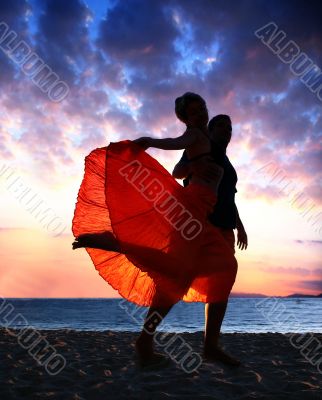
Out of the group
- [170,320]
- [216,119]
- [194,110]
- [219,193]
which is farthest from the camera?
[170,320]

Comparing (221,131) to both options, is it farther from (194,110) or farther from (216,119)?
(194,110)

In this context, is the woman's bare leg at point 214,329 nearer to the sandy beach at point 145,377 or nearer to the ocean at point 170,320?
the sandy beach at point 145,377

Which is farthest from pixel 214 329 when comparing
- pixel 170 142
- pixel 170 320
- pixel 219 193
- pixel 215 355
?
pixel 170 320

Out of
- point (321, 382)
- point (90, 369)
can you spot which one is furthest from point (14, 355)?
point (321, 382)

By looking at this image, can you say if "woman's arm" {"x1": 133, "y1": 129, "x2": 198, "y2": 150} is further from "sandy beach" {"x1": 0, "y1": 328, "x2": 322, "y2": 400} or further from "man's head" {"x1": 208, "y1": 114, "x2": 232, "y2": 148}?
"sandy beach" {"x1": 0, "y1": 328, "x2": 322, "y2": 400}

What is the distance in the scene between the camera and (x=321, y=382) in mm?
3445

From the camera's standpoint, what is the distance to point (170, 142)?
3.41 m

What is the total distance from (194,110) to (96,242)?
144cm

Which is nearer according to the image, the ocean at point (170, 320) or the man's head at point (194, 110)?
the man's head at point (194, 110)

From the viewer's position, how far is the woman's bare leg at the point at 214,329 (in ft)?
11.8

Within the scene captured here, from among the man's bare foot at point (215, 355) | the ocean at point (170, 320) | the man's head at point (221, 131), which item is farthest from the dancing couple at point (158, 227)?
the ocean at point (170, 320)

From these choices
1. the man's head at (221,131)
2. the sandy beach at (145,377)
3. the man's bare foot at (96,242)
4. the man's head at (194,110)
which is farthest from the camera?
the man's head at (221,131)

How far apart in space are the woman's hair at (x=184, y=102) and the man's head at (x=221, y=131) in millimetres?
277

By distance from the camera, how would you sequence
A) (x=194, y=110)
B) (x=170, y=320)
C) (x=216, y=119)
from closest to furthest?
1. (x=194, y=110)
2. (x=216, y=119)
3. (x=170, y=320)
